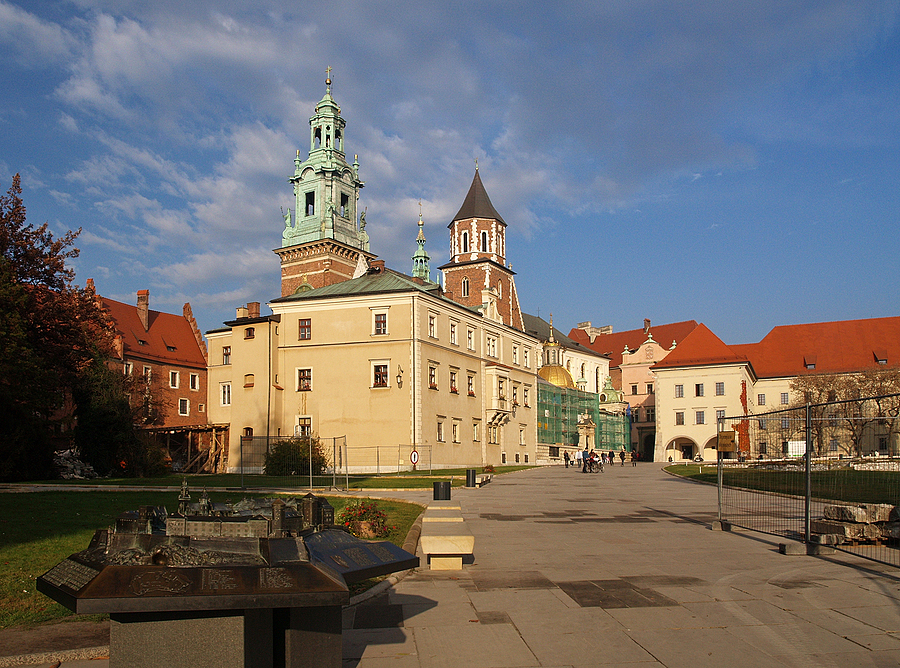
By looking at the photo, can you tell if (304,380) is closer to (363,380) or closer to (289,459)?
(363,380)

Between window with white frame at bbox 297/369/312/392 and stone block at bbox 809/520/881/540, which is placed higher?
window with white frame at bbox 297/369/312/392

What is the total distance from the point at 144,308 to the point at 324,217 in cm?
2171

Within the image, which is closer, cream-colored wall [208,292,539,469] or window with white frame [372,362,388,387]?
cream-colored wall [208,292,539,469]

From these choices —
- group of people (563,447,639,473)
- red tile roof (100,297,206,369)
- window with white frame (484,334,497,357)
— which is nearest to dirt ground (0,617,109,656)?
group of people (563,447,639,473)

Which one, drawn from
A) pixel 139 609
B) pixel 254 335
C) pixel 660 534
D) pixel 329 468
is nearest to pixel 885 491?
pixel 660 534

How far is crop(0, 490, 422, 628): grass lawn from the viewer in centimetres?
809

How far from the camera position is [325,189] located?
8388 centimetres

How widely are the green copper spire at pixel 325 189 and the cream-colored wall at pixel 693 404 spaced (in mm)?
38773

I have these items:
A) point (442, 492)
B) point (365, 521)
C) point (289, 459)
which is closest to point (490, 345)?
point (289, 459)

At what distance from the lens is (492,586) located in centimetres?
968

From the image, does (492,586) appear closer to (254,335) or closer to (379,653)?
(379,653)

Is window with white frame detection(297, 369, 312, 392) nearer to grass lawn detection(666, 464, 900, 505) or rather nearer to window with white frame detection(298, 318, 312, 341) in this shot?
window with white frame detection(298, 318, 312, 341)

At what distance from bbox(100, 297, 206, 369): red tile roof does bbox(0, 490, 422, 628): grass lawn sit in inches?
1920

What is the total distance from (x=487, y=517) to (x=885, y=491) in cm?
884
